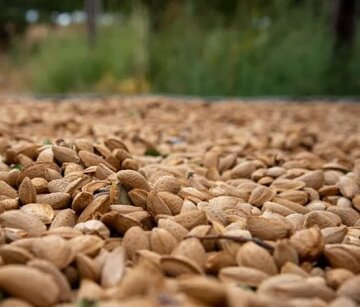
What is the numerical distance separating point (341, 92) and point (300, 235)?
4.81 m

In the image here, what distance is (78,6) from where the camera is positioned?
44.6 ft

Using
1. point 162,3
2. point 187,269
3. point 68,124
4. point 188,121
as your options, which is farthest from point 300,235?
point 162,3

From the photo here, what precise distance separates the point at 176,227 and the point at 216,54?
14.8 feet

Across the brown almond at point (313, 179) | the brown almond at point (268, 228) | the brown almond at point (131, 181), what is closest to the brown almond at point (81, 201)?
the brown almond at point (131, 181)

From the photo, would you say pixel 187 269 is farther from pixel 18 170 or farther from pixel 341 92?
pixel 341 92

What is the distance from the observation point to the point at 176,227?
3.72ft

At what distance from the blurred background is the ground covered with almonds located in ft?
10.6

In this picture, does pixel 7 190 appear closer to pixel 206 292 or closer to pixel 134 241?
pixel 134 241

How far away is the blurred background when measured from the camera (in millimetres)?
5520

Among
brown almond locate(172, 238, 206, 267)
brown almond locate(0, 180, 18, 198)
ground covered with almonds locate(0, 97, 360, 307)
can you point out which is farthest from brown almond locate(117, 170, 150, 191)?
brown almond locate(172, 238, 206, 267)

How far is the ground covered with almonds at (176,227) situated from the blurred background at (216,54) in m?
3.24

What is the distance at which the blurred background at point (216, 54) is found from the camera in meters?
5.52

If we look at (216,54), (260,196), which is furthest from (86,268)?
(216,54)

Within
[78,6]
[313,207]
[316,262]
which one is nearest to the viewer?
[316,262]
